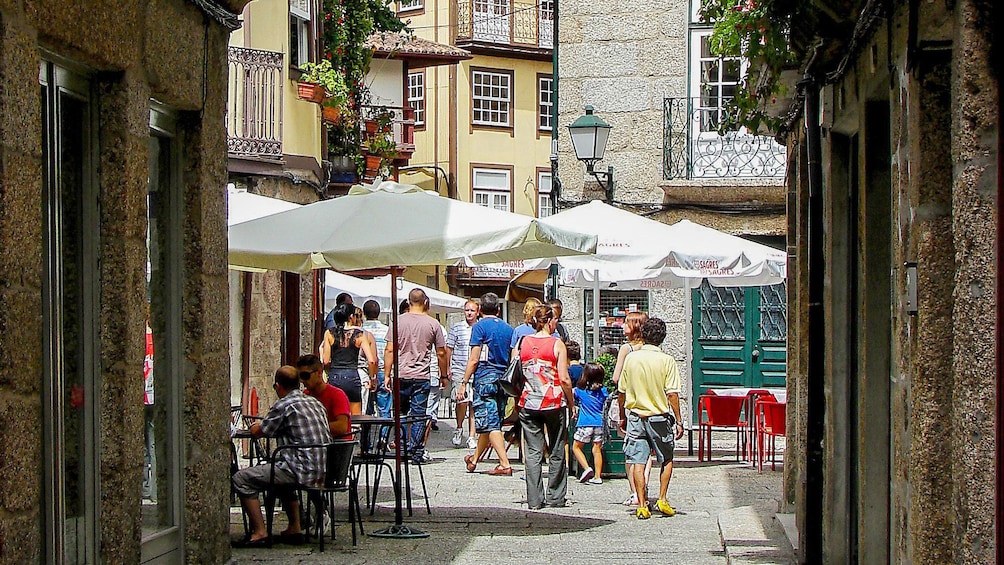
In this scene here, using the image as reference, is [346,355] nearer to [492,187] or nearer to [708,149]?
[708,149]

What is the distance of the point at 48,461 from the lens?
6062mm

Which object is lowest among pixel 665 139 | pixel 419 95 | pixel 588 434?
pixel 588 434

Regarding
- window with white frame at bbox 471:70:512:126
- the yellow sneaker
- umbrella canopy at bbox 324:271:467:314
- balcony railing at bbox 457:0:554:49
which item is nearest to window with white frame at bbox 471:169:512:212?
window with white frame at bbox 471:70:512:126

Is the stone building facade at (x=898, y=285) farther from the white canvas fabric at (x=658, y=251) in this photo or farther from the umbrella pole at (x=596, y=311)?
Answer: the umbrella pole at (x=596, y=311)

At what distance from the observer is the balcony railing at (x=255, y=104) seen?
17469mm

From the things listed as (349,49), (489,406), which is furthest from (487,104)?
(489,406)

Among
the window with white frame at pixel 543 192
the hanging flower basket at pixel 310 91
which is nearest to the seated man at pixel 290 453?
the hanging flower basket at pixel 310 91

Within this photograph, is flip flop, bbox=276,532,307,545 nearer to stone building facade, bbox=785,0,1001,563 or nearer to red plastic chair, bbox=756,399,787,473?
stone building facade, bbox=785,0,1001,563

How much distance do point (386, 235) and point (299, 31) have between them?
33.6 feet

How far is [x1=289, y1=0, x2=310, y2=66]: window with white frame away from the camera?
19.4 m

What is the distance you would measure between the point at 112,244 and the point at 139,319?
413mm

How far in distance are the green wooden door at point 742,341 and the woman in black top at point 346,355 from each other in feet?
21.7

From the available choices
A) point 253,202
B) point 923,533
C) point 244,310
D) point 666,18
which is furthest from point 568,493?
point 666,18

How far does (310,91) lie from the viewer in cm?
1884
